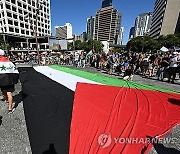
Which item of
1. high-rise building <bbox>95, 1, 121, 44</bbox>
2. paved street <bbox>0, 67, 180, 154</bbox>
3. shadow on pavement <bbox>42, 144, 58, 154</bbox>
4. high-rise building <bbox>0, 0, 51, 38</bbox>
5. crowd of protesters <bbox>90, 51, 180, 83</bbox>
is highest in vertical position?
high-rise building <bbox>95, 1, 121, 44</bbox>

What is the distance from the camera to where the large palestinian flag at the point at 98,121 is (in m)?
2.90

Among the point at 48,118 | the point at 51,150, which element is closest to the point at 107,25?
the point at 48,118

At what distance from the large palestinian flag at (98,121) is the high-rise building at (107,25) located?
178 meters

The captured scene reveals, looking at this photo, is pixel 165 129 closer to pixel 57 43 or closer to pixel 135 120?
pixel 135 120

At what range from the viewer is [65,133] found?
331 centimetres

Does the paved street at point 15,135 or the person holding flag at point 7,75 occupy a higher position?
the person holding flag at point 7,75

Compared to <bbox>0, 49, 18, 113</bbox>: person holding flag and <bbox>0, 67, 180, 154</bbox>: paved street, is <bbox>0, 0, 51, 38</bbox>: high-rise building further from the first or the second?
<bbox>0, 67, 180, 154</bbox>: paved street

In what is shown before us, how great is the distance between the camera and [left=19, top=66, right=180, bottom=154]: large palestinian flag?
2.90 m

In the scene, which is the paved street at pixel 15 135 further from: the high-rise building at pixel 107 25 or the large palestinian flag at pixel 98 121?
the high-rise building at pixel 107 25

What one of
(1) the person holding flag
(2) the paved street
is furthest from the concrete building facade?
(2) the paved street

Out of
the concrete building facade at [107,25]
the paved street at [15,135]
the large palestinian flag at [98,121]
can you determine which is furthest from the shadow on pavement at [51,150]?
the concrete building facade at [107,25]

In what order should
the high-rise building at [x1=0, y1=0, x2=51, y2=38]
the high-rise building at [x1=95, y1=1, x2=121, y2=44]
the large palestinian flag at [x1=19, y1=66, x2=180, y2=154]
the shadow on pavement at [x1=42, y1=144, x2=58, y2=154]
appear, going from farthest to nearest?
1. the high-rise building at [x1=95, y1=1, x2=121, y2=44]
2. the high-rise building at [x1=0, y1=0, x2=51, y2=38]
3. the large palestinian flag at [x1=19, y1=66, x2=180, y2=154]
4. the shadow on pavement at [x1=42, y1=144, x2=58, y2=154]

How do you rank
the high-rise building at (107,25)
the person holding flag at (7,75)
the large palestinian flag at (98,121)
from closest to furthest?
the large palestinian flag at (98,121) → the person holding flag at (7,75) → the high-rise building at (107,25)

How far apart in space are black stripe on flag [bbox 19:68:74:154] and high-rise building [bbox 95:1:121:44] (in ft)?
583
